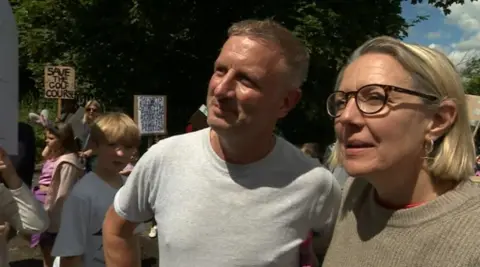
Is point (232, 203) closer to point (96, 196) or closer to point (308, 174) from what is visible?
point (308, 174)

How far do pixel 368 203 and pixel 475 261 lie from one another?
40 centimetres

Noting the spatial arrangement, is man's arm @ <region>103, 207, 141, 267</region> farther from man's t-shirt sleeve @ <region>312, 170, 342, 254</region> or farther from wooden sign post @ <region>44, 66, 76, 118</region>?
wooden sign post @ <region>44, 66, 76, 118</region>

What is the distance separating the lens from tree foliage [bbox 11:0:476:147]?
1233 centimetres

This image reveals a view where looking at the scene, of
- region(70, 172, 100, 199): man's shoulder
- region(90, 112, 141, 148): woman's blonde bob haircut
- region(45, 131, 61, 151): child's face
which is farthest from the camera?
region(45, 131, 61, 151): child's face

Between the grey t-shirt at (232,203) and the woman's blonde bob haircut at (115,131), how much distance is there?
3.35 feet

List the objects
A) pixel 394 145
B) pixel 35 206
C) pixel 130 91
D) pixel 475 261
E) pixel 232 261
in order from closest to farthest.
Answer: pixel 475 261 < pixel 394 145 < pixel 232 261 < pixel 35 206 < pixel 130 91

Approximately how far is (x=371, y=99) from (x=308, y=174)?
50 cm

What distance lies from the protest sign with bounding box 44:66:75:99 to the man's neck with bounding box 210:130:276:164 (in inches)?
318

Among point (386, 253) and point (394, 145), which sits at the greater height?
point (394, 145)

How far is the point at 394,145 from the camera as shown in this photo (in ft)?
4.85

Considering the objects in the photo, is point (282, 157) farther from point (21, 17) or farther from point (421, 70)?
point (21, 17)

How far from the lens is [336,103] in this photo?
162 cm

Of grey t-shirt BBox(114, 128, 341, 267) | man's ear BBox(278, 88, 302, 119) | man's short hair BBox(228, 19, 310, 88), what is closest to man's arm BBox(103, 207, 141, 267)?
grey t-shirt BBox(114, 128, 341, 267)

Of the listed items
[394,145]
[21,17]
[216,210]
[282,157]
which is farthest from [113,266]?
[21,17]
